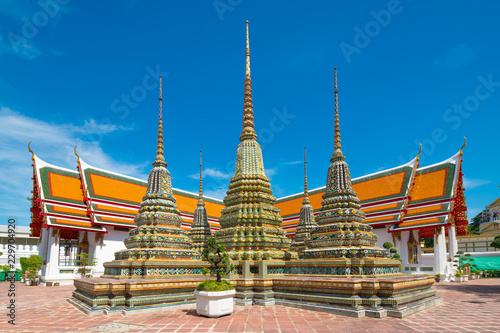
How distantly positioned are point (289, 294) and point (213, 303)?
3.14 meters

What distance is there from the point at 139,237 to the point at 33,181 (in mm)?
19993

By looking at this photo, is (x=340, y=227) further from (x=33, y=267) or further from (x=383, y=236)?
(x=33, y=267)

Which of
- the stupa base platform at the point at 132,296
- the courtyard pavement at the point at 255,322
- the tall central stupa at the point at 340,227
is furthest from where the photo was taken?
the tall central stupa at the point at 340,227

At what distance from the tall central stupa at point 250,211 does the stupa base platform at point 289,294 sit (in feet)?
3.73

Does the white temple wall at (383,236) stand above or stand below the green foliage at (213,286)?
above

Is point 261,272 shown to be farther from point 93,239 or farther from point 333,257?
point 93,239

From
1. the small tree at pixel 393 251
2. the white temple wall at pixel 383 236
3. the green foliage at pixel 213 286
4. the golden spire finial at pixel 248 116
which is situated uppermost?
the golden spire finial at pixel 248 116

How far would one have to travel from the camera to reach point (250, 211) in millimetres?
13641

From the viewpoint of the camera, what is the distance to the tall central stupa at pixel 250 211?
1297 centimetres

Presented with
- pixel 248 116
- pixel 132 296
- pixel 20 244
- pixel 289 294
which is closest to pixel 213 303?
pixel 132 296

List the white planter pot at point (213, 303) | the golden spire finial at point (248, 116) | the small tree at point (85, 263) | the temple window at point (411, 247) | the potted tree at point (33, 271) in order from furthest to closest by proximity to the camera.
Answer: the temple window at point (411, 247), the potted tree at point (33, 271), the small tree at point (85, 263), the golden spire finial at point (248, 116), the white planter pot at point (213, 303)

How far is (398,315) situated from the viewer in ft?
29.8

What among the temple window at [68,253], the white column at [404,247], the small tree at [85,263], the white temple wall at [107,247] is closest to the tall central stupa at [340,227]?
the white column at [404,247]

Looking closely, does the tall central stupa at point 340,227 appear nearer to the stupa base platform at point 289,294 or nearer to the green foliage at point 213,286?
the stupa base platform at point 289,294
